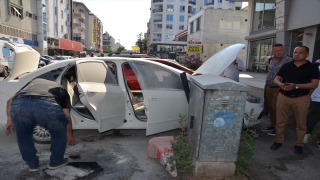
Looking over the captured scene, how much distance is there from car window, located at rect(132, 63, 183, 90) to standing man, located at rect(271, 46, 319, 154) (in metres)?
1.69

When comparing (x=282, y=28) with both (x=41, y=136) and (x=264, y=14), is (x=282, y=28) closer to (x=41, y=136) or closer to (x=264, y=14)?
(x=264, y=14)

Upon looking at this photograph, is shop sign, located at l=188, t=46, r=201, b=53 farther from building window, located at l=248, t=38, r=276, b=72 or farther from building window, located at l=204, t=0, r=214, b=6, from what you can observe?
building window, located at l=204, t=0, r=214, b=6

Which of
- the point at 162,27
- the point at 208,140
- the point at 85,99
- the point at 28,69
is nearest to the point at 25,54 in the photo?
the point at 28,69

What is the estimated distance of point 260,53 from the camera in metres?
16.4

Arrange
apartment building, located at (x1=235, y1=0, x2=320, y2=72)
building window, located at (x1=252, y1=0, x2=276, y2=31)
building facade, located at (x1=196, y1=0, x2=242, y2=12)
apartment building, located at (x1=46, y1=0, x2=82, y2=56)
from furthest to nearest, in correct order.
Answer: building facade, located at (x1=196, y1=0, x2=242, y2=12)
apartment building, located at (x1=46, y1=0, x2=82, y2=56)
building window, located at (x1=252, y1=0, x2=276, y2=31)
apartment building, located at (x1=235, y1=0, x2=320, y2=72)

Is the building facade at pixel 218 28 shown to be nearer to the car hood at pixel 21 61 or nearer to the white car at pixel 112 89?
the white car at pixel 112 89

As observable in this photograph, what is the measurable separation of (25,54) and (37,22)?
35.3m

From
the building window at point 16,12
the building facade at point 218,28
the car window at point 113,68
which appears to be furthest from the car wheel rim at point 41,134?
the building window at point 16,12

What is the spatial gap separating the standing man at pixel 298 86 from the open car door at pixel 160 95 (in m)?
1.59

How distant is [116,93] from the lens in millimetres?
3977

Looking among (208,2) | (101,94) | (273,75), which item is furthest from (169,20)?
(101,94)

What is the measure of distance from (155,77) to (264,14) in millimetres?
14453

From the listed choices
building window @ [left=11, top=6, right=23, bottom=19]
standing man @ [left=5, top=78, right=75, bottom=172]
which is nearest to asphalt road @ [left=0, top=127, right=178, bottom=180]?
standing man @ [left=5, top=78, right=75, bottom=172]

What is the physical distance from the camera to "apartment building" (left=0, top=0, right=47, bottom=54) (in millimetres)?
25359
